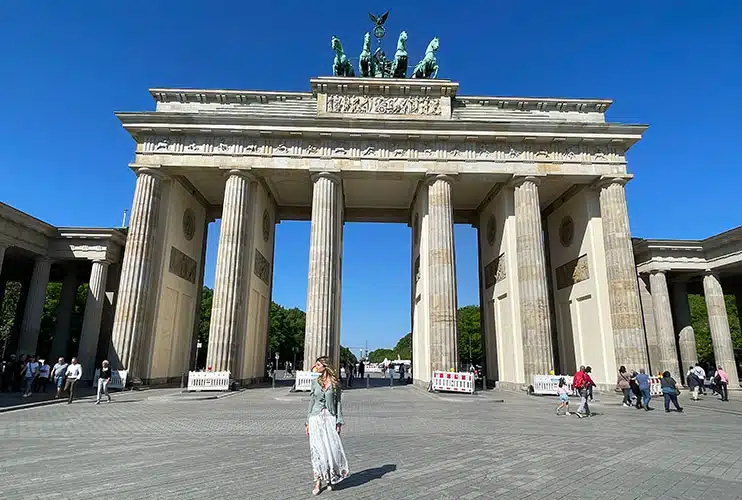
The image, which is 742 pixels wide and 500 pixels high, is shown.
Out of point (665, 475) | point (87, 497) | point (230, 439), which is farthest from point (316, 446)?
point (665, 475)

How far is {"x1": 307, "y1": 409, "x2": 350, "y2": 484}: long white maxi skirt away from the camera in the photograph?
519cm

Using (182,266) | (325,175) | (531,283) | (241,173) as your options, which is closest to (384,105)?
(325,175)

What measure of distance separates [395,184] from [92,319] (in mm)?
20219

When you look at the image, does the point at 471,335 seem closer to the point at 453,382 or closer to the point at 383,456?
the point at 453,382

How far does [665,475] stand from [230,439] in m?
7.47

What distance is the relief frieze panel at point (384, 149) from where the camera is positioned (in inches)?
969

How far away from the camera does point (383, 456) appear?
718 cm

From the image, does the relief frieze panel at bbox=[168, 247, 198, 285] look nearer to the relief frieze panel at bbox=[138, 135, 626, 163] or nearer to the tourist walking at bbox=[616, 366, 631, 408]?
the relief frieze panel at bbox=[138, 135, 626, 163]

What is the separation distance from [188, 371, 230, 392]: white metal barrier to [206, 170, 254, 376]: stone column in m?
0.76

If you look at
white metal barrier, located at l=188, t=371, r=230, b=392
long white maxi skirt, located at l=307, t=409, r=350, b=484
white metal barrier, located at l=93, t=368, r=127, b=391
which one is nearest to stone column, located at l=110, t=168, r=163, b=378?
white metal barrier, located at l=93, t=368, r=127, b=391

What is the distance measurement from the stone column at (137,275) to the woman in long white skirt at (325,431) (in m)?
19.8

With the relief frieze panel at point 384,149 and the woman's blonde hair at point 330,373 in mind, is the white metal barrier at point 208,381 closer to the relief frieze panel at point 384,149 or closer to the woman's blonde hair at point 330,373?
the relief frieze panel at point 384,149

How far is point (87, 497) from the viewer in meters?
4.94

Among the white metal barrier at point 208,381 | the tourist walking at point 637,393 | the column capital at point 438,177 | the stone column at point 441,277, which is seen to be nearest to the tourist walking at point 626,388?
the tourist walking at point 637,393
